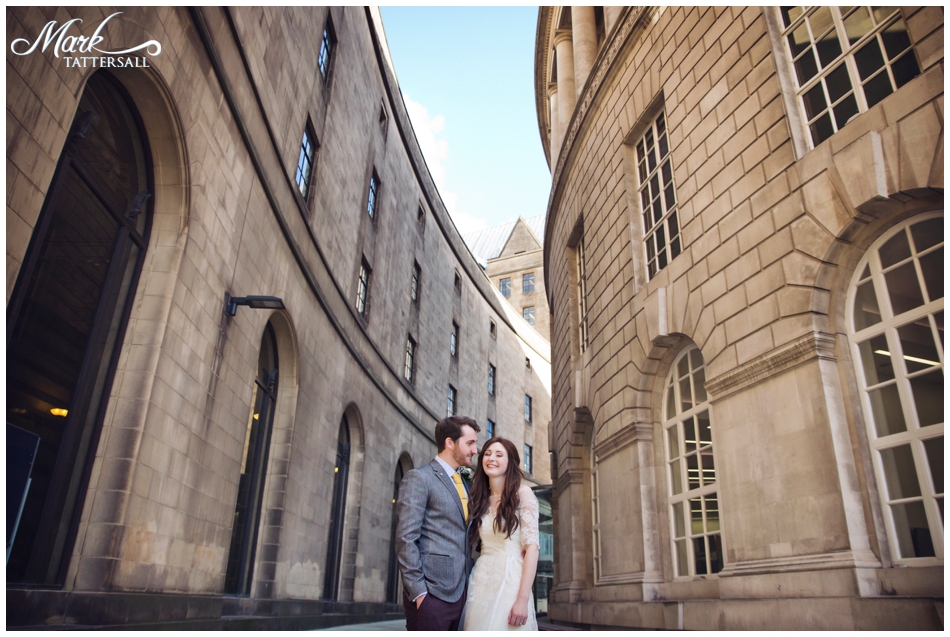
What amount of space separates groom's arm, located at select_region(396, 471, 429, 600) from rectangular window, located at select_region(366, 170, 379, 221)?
16771mm

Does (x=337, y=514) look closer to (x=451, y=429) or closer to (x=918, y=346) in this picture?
(x=451, y=429)

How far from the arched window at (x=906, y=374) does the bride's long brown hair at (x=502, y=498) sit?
181 inches

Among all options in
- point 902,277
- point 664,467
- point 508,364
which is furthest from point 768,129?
point 508,364

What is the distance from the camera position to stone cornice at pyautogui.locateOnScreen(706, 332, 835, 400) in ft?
24.2

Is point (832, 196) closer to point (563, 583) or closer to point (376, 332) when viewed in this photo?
point (563, 583)

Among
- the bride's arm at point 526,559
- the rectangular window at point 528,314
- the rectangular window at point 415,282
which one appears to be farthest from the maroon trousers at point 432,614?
the rectangular window at point 528,314

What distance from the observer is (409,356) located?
24547 millimetres

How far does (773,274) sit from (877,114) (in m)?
2.11

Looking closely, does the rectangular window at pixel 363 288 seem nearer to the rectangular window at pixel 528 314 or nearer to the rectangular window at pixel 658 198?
the rectangular window at pixel 658 198

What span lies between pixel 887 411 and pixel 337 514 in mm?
13768

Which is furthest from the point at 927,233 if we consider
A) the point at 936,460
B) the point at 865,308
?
the point at 936,460

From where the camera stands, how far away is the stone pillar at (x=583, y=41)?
17.8 meters

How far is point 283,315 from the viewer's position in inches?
508

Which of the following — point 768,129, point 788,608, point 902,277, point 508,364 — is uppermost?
point 508,364
